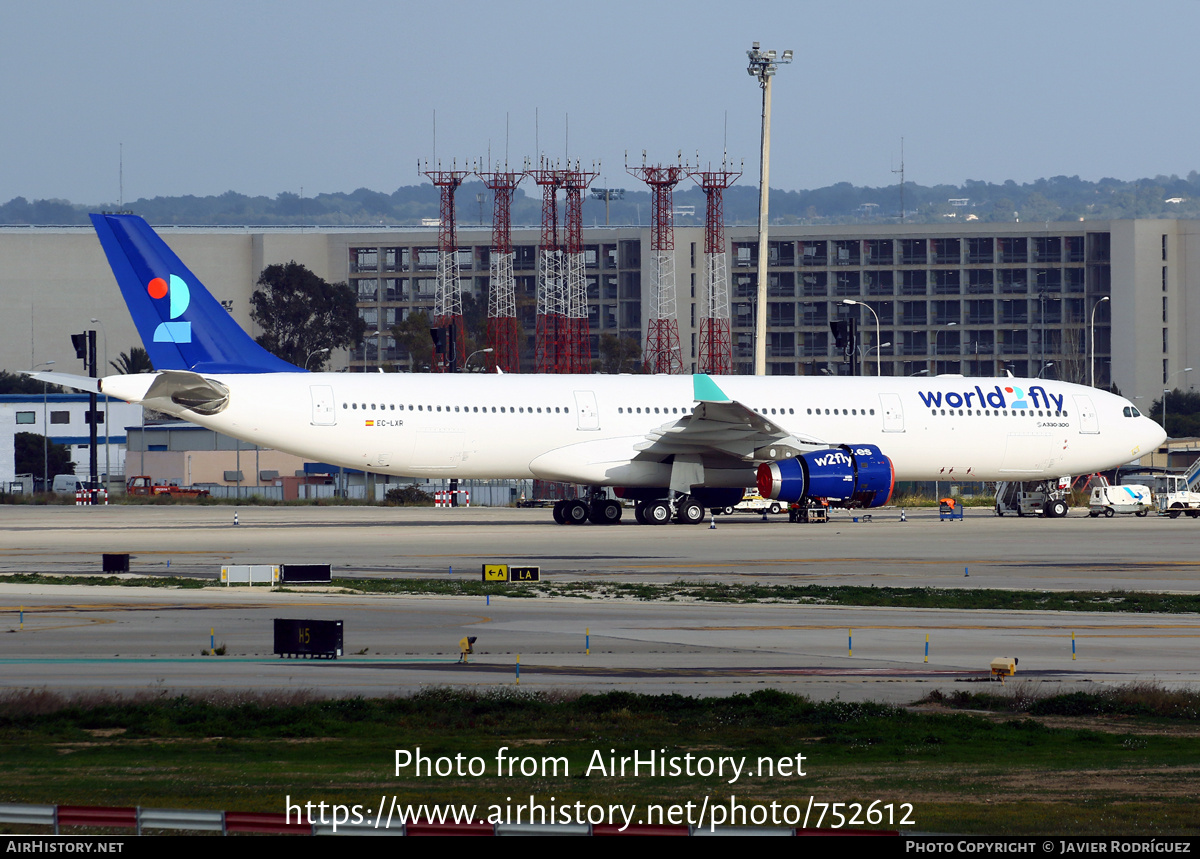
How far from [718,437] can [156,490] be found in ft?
159

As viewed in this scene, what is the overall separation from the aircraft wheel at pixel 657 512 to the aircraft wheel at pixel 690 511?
0.38 meters

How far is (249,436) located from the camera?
36.6 m

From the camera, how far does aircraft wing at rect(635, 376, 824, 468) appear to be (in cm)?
3775

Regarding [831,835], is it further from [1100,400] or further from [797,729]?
[1100,400]

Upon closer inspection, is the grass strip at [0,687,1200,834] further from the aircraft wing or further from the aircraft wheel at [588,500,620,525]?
the aircraft wheel at [588,500,620,525]

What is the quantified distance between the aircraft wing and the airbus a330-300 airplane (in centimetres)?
5

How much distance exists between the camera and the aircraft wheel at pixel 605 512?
40.9 metres

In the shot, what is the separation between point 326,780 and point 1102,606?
46.0ft

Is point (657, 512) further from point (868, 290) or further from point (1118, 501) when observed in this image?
point (868, 290)

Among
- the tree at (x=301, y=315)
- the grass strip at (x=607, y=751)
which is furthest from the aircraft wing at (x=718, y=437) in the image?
the tree at (x=301, y=315)

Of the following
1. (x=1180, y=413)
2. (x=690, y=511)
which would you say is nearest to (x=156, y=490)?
(x=690, y=511)

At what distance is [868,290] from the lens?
455 feet

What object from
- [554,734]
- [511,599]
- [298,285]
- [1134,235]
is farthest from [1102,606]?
[1134,235]

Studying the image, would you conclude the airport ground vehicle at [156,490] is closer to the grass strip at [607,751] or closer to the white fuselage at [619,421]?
the white fuselage at [619,421]
